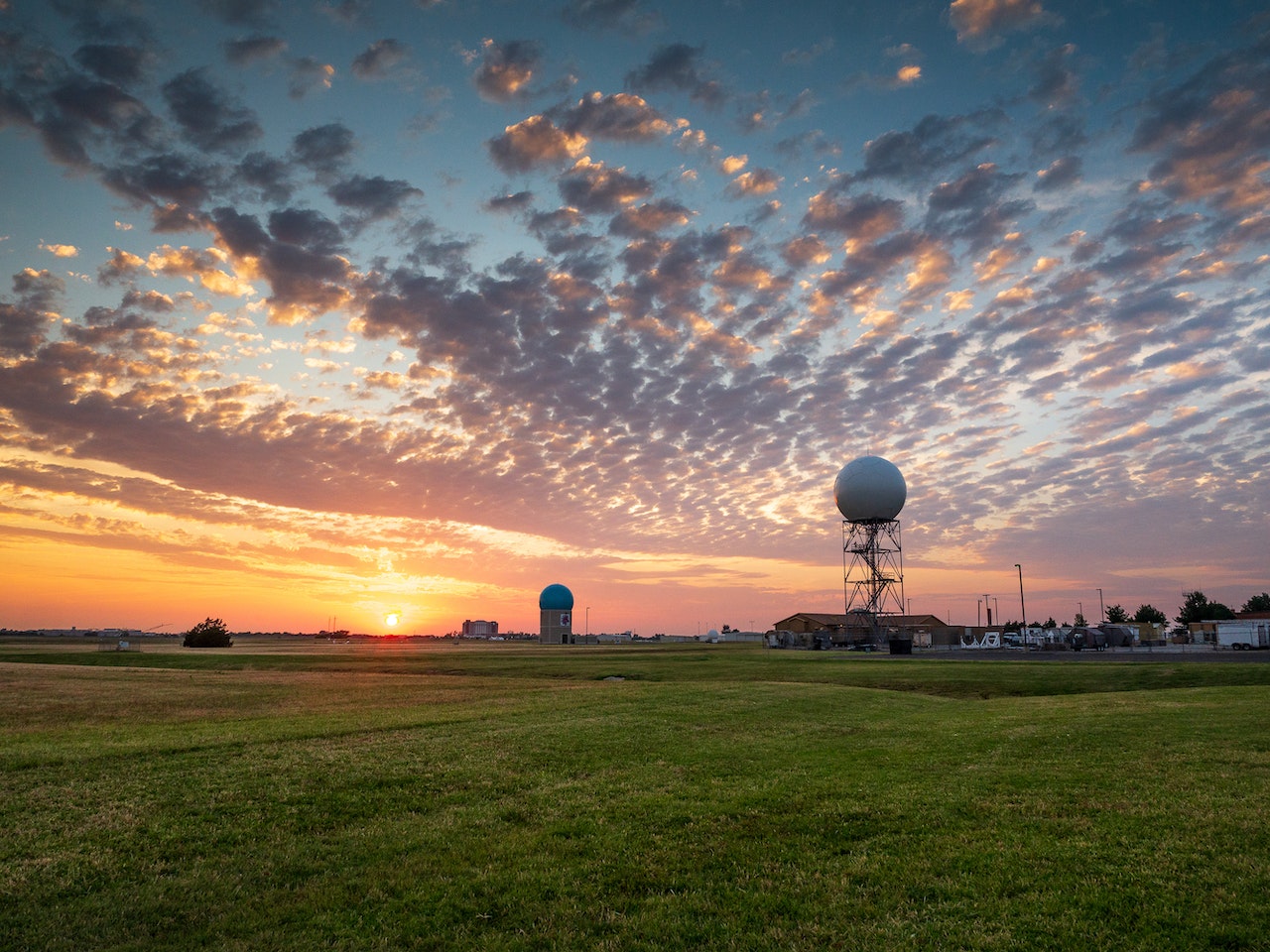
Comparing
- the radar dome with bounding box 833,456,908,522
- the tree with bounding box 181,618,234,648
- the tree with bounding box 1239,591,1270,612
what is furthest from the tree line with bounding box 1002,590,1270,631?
the tree with bounding box 181,618,234,648

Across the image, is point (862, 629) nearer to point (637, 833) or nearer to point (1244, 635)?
point (1244, 635)

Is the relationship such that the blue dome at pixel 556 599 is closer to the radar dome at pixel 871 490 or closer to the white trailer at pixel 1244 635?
the radar dome at pixel 871 490

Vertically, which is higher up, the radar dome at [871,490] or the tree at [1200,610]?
the radar dome at [871,490]

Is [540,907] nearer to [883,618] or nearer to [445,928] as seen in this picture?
[445,928]

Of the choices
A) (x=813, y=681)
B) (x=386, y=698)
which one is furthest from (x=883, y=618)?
(x=386, y=698)

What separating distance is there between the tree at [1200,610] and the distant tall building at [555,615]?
130 metres

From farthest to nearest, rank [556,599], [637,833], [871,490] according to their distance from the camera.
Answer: [556,599] < [871,490] < [637,833]

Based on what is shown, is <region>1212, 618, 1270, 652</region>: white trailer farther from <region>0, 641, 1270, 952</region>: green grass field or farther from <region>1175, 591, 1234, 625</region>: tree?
<region>0, 641, 1270, 952</region>: green grass field

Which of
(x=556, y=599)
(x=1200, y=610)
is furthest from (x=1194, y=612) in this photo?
(x=556, y=599)

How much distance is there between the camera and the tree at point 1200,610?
148 meters

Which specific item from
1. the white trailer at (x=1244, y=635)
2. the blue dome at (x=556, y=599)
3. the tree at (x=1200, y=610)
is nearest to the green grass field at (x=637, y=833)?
the white trailer at (x=1244, y=635)

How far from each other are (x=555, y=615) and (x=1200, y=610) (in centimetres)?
13778

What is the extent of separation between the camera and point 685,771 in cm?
1719

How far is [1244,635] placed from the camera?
93625 millimetres
